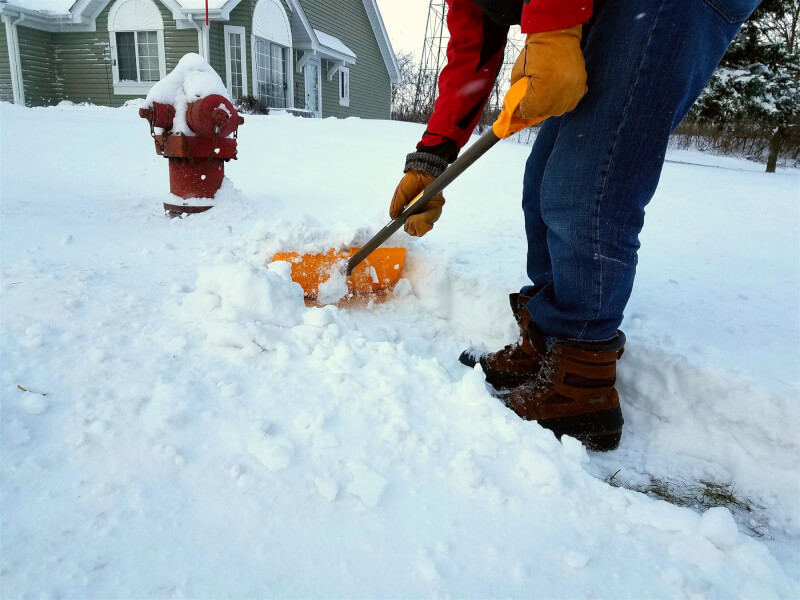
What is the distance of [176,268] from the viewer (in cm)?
212

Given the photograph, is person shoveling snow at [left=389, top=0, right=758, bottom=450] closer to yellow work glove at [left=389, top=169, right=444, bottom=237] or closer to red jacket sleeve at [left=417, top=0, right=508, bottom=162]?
red jacket sleeve at [left=417, top=0, right=508, bottom=162]

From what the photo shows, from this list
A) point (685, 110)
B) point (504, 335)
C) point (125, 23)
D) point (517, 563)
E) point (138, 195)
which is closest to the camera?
point (517, 563)

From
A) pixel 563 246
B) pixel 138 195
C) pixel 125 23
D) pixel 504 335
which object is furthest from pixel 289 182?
pixel 125 23

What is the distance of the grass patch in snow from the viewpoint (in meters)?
1.20

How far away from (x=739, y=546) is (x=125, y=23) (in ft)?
48.0

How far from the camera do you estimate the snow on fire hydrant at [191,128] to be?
10.5ft

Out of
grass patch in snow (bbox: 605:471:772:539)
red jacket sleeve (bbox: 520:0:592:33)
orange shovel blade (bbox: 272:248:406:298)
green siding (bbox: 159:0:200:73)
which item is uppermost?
green siding (bbox: 159:0:200:73)

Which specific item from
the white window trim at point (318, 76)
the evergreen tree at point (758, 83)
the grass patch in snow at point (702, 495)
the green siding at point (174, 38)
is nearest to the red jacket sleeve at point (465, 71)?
the grass patch in snow at point (702, 495)

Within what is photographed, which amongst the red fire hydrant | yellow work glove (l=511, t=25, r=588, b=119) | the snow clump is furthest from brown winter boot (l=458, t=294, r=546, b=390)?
the snow clump

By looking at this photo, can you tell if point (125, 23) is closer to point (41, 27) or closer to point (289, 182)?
point (41, 27)

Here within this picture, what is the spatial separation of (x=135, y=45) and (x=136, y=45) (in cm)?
3

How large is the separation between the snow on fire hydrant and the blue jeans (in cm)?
264

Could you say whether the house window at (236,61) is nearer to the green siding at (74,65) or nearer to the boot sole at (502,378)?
the green siding at (74,65)

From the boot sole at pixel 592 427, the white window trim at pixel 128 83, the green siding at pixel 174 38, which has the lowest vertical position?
the boot sole at pixel 592 427
